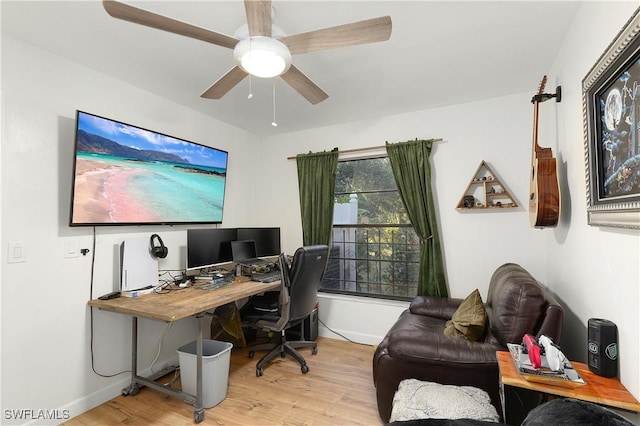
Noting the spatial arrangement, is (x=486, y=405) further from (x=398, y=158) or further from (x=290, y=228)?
(x=290, y=228)

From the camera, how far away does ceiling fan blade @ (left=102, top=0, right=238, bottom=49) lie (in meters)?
1.29

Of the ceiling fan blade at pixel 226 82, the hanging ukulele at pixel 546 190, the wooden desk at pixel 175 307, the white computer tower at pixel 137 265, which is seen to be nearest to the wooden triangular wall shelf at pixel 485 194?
the hanging ukulele at pixel 546 190

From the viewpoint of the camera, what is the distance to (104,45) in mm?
2041

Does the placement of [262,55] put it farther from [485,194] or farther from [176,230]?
[485,194]

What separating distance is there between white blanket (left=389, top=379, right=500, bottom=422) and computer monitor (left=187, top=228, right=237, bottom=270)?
2.04m

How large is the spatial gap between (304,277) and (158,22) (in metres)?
2.08

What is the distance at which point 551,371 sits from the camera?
4.49ft

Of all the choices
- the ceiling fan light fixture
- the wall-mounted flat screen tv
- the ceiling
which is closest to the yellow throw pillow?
the ceiling

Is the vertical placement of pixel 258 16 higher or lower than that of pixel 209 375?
higher

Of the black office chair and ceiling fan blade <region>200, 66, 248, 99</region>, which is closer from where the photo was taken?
ceiling fan blade <region>200, 66, 248, 99</region>

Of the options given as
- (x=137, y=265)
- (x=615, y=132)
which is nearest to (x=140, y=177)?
(x=137, y=265)

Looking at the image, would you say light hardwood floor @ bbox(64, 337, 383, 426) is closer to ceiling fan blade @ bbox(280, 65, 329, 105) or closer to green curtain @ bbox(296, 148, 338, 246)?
green curtain @ bbox(296, 148, 338, 246)

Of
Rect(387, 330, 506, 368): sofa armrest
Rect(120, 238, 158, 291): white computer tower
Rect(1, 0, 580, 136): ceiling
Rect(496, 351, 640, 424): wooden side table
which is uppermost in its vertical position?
Rect(1, 0, 580, 136): ceiling

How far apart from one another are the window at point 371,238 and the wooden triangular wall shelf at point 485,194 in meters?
0.67
